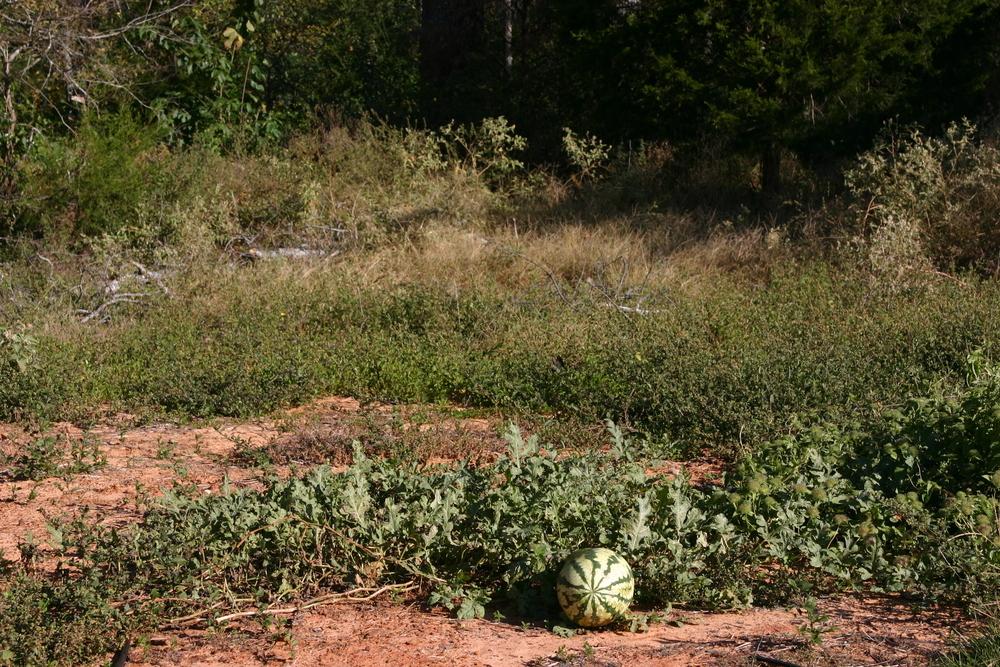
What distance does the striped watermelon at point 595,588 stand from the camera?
3.95 m

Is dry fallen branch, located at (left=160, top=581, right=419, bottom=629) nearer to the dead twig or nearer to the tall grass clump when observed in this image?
the dead twig

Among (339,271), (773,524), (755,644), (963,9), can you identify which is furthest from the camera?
(963,9)

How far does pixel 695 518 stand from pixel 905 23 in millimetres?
8895

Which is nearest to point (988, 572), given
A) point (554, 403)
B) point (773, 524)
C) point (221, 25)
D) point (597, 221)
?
point (773, 524)

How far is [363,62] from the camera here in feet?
55.1

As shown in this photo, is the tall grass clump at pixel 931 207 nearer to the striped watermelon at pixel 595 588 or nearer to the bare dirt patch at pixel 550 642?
the bare dirt patch at pixel 550 642

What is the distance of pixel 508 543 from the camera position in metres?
4.29

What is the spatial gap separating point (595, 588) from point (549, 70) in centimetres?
1207

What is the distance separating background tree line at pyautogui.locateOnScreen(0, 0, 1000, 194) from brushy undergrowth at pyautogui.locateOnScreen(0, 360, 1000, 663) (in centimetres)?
685

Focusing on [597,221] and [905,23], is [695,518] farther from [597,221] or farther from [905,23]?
[905,23]

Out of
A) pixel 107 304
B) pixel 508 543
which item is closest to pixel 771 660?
pixel 508 543

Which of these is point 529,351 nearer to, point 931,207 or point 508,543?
point 508,543

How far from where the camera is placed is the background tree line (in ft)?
36.9

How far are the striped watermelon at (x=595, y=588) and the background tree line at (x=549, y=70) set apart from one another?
770 centimetres
